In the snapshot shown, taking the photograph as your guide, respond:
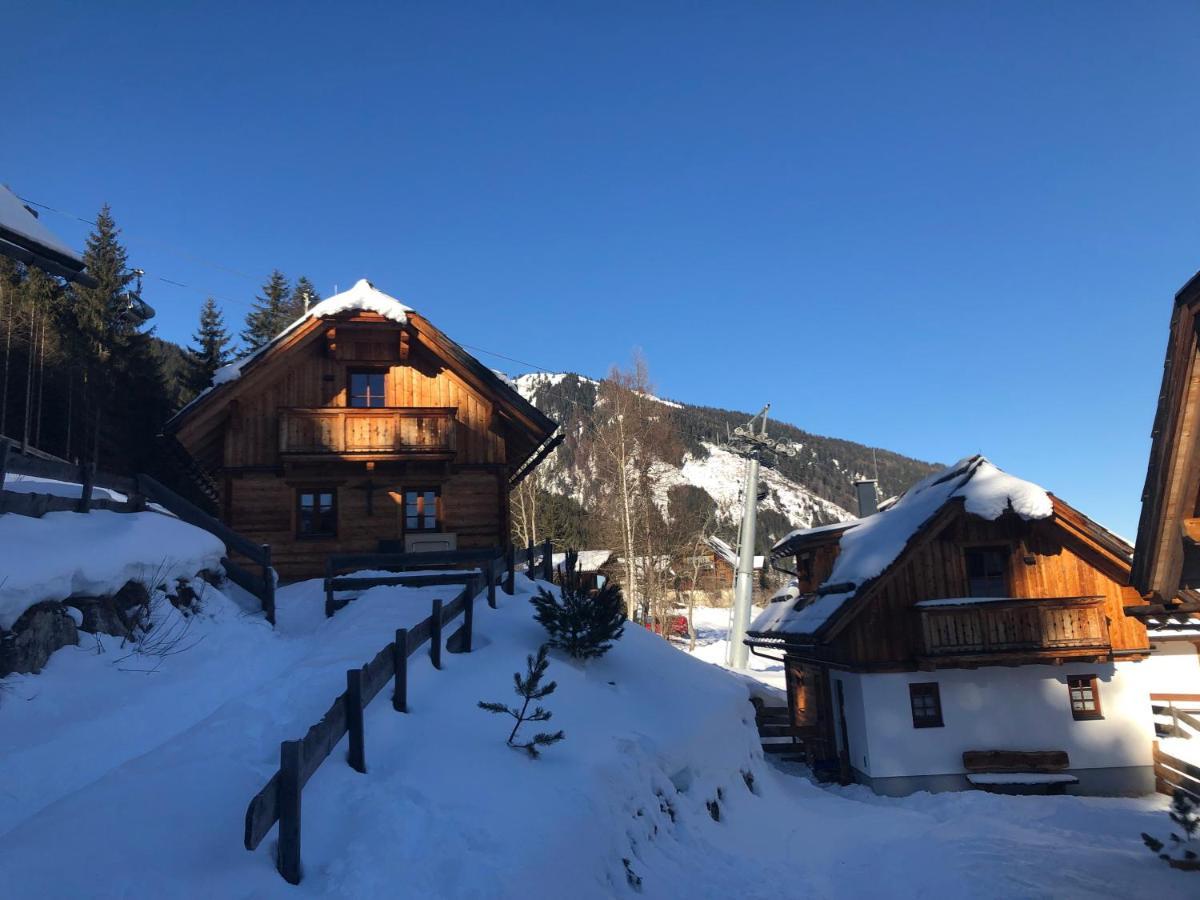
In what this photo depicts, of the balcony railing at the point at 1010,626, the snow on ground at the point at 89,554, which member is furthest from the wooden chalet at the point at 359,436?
the balcony railing at the point at 1010,626

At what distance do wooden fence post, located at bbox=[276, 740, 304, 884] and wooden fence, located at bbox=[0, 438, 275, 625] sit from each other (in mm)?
6403

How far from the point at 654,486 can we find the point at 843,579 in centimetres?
1674

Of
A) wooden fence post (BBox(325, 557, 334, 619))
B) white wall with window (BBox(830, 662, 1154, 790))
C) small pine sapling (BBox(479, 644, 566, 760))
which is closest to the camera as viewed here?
small pine sapling (BBox(479, 644, 566, 760))

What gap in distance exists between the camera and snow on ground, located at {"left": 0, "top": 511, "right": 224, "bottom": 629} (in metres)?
8.53

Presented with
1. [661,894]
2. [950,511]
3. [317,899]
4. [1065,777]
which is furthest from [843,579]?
[317,899]

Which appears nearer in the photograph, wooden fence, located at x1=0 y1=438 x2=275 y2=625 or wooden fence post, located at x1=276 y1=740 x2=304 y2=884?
wooden fence post, located at x1=276 y1=740 x2=304 y2=884

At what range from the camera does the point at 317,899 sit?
17.4 ft

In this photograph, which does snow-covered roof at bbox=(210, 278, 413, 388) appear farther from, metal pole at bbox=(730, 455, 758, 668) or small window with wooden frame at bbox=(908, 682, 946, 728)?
metal pole at bbox=(730, 455, 758, 668)

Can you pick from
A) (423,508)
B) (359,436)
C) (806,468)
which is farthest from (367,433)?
(806,468)

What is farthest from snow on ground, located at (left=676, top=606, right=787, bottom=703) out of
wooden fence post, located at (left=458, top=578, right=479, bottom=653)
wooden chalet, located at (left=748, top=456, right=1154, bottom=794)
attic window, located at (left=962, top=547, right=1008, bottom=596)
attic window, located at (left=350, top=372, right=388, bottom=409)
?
wooden fence post, located at (left=458, top=578, right=479, bottom=653)

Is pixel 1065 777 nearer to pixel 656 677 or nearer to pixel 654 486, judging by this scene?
pixel 656 677

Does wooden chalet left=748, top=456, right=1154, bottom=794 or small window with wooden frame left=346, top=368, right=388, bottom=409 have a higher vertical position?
small window with wooden frame left=346, top=368, right=388, bottom=409

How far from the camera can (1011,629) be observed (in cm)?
1972

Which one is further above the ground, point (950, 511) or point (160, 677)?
point (950, 511)
